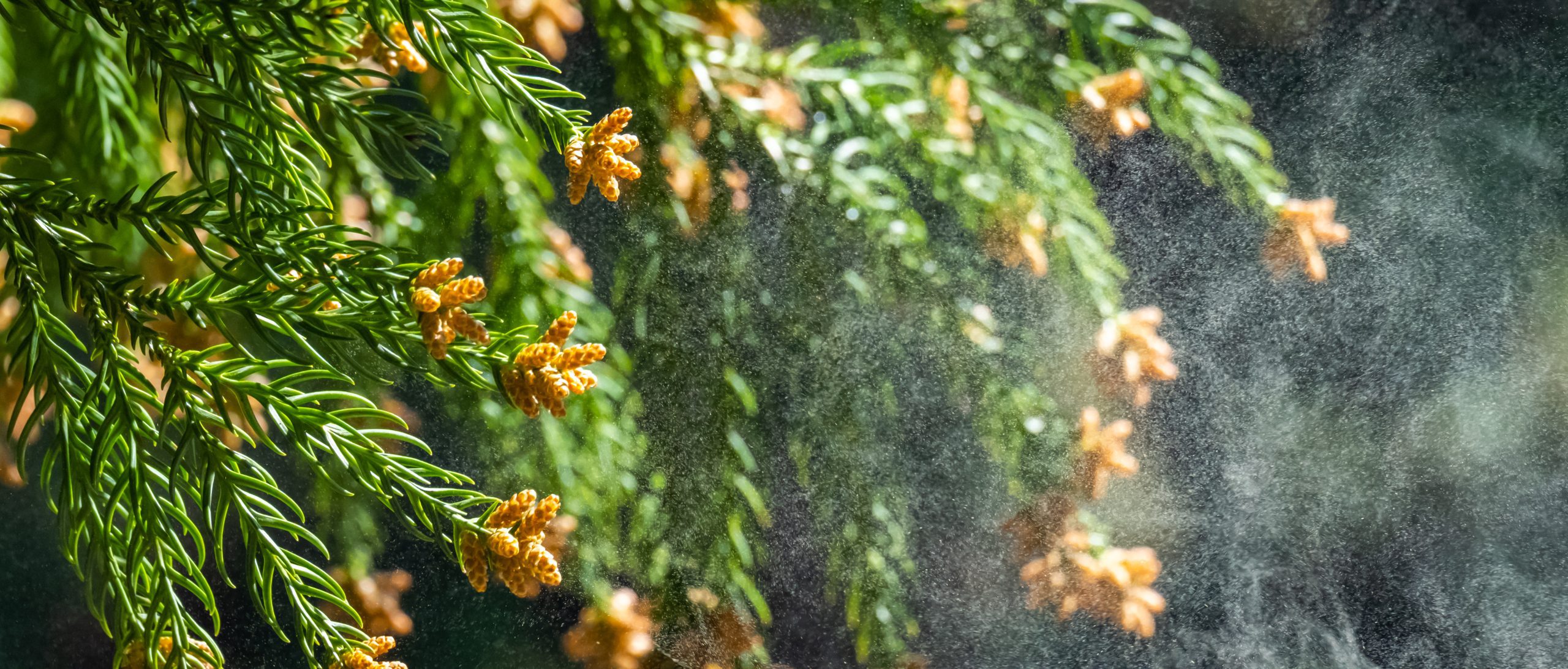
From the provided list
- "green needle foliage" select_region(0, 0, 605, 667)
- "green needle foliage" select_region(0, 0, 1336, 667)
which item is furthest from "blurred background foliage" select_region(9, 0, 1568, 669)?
"green needle foliage" select_region(0, 0, 605, 667)

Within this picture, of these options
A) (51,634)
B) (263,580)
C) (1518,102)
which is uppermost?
(1518,102)

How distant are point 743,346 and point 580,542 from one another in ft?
0.58

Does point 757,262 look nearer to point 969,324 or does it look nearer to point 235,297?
point 969,324

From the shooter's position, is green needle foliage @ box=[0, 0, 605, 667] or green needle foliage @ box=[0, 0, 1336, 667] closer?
green needle foliage @ box=[0, 0, 605, 667]

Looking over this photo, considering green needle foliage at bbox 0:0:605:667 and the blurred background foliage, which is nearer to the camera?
green needle foliage at bbox 0:0:605:667

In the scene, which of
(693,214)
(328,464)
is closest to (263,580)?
(328,464)

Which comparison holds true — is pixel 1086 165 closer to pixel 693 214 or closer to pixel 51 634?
pixel 693 214

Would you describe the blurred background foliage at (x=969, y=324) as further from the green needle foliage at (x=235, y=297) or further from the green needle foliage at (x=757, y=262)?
the green needle foliage at (x=235, y=297)

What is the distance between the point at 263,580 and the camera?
0.45 meters

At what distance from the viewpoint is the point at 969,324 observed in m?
0.59

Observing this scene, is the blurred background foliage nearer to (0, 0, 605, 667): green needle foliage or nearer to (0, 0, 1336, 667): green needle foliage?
(0, 0, 1336, 667): green needle foliage

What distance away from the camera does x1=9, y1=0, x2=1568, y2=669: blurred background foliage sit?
21.4 inches

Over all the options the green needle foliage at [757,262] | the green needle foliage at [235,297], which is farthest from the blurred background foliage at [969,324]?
the green needle foliage at [235,297]

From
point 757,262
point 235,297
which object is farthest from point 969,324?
point 235,297
